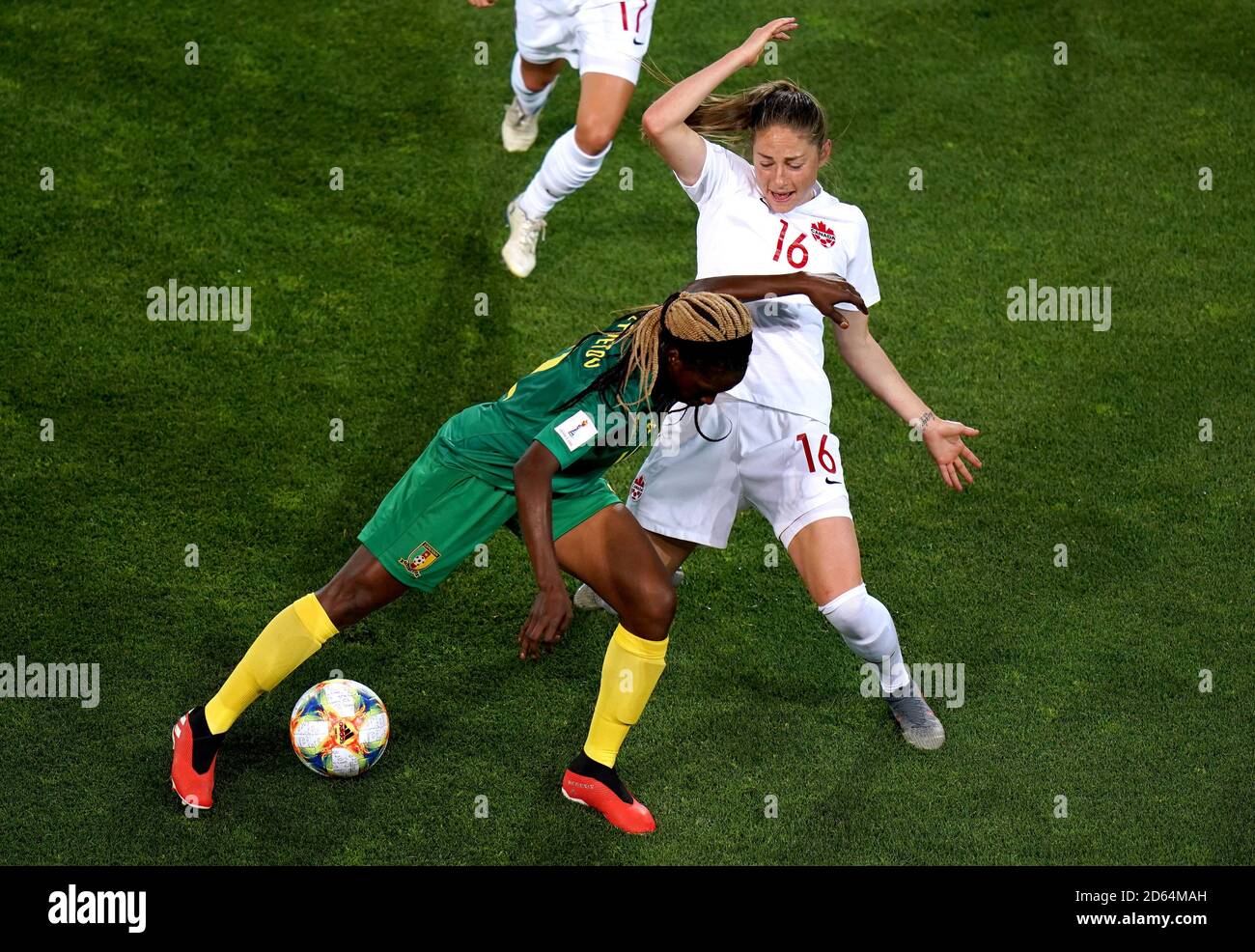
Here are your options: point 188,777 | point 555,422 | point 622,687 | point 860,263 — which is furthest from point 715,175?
point 188,777

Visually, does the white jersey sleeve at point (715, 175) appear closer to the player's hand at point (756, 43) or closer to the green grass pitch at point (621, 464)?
the player's hand at point (756, 43)

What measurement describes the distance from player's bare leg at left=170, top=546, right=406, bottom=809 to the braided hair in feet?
3.36

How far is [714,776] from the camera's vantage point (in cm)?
604

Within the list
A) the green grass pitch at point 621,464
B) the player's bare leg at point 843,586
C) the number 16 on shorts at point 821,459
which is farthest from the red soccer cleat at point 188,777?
the number 16 on shorts at point 821,459

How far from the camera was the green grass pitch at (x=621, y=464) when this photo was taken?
591cm

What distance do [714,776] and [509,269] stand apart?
3623 mm

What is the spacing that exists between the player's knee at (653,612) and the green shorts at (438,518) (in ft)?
1.12

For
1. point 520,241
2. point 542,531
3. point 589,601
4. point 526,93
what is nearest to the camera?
point 542,531

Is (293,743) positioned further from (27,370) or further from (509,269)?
(509,269)

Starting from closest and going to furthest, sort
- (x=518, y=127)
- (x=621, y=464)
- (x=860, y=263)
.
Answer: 1. (x=860, y=263)
2. (x=621, y=464)
3. (x=518, y=127)

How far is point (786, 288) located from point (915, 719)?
6.03 feet

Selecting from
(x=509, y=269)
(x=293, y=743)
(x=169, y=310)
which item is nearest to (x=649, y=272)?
(x=509, y=269)

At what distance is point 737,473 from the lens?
6.05 meters

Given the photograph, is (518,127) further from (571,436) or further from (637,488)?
(571,436)
